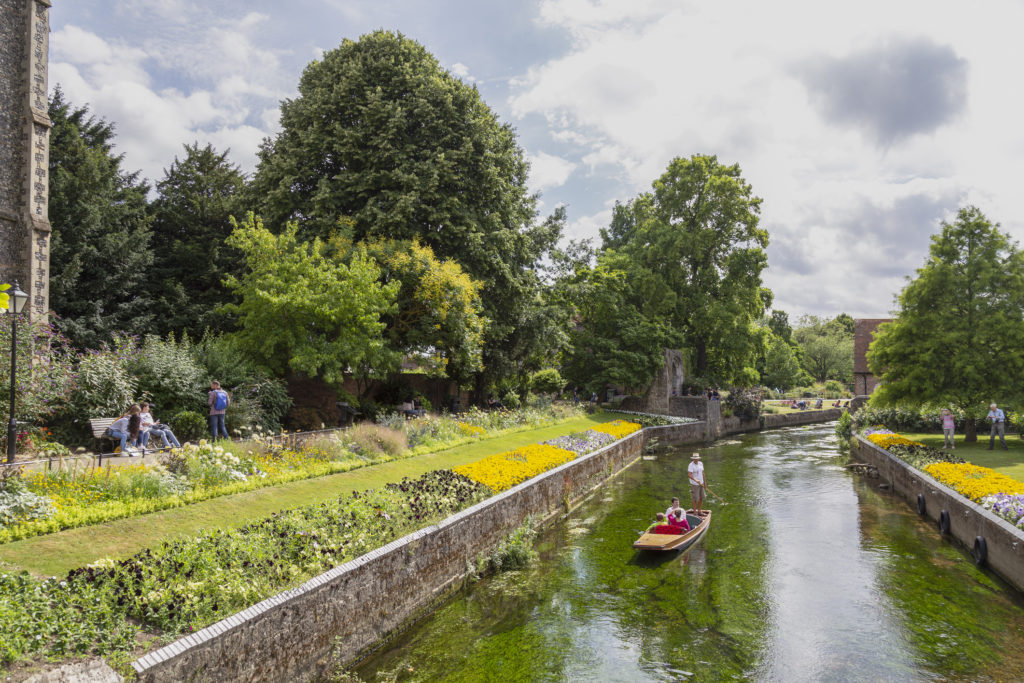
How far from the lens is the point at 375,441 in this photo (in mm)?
17141

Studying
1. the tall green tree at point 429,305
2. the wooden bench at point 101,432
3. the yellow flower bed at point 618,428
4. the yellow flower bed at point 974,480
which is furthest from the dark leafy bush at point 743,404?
the wooden bench at point 101,432

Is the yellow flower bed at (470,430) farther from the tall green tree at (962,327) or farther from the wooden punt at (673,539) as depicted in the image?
the tall green tree at (962,327)

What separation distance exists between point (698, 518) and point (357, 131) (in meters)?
19.0

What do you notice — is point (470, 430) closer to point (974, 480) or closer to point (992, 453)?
point (974, 480)

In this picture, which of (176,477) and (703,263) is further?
(703,263)

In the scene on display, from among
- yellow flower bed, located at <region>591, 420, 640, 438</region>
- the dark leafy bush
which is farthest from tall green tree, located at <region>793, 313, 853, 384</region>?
yellow flower bed, located at <region>591, 420, 640, 438</region>

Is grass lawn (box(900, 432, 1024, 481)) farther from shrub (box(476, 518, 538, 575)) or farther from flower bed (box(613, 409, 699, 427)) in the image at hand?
flower bed (box(613, 409, 699, 427))

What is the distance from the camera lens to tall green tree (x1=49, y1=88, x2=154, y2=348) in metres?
24.3

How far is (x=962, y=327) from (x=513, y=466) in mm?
17764

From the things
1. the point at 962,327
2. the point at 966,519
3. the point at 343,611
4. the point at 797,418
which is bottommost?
the point at 797,418

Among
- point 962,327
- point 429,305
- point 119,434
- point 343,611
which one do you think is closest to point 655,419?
point 962,327

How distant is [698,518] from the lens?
52.9 feet

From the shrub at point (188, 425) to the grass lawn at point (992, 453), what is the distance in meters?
20.4

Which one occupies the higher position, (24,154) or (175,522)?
(24,154)
